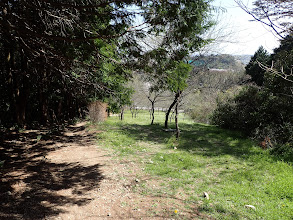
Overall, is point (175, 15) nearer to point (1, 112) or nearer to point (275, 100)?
point (275, 100)

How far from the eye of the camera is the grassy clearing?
3.11 metres

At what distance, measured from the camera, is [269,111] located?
8.87 metres

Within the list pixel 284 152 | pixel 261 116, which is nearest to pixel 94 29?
pixel 284 152

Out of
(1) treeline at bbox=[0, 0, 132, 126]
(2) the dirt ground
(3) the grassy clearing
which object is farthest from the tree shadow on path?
(1) treeline at bbox=[0, 0, 132, 126]

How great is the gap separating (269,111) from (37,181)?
974cm

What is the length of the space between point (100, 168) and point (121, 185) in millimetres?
1028

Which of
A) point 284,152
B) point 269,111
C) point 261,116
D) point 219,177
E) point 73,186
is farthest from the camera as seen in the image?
point 261,116

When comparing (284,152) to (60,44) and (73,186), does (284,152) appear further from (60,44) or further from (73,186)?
(60,44)

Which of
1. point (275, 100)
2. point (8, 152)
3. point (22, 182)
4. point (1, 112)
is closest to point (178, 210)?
point (22, 182)

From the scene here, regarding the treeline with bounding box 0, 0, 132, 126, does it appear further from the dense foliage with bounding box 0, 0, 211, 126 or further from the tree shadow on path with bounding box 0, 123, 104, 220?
the tree shadow on path with bounding box 0, 123, 104, 220

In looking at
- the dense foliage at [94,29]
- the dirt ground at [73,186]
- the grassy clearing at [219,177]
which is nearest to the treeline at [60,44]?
the dense foliage at [94,29]

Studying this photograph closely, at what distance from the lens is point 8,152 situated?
5.34 m

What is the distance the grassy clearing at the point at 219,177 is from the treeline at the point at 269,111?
1.57 m

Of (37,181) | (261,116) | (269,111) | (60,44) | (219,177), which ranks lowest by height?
(219,177)
